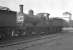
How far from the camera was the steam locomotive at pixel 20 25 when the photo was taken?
13.0 m

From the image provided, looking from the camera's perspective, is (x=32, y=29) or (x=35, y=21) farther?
(x=35, y=21)

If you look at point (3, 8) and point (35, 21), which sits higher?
point (3, 8)

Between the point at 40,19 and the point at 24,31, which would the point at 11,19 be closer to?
the point at 24,31

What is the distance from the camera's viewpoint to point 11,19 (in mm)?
14203

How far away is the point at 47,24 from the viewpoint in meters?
23.6

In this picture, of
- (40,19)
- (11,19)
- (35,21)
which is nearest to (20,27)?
(11,19)

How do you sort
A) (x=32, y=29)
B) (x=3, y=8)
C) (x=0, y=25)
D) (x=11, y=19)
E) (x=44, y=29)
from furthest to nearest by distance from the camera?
(x=44, y=29)
(x=32, y=29)
(x=11, y=19)
(x=3, y=8)
(x=0, y=25)

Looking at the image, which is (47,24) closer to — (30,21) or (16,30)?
(30,21)

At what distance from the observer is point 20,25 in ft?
54.9

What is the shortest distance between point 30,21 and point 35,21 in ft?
5.29

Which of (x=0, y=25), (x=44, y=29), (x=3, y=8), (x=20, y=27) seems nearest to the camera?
(x=0, y=25)

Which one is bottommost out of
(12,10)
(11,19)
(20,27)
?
(20,27)

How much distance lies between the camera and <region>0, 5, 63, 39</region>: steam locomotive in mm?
12953

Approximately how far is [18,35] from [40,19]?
7047 millimetres
